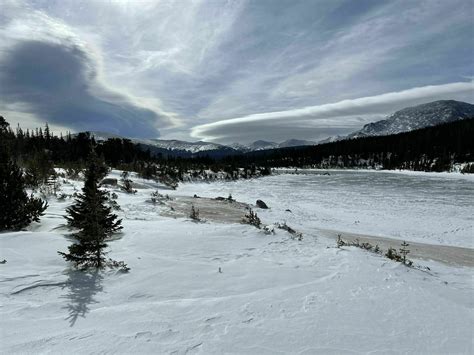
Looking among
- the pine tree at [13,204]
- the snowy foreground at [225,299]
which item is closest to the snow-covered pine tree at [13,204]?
the pine tree at [13,204]

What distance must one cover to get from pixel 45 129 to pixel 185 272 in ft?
274

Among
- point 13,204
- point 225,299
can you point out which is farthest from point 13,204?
point 225,299

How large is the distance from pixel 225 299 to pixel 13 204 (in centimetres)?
646

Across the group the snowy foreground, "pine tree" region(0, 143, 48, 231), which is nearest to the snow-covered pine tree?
"pine tree" region(0, 143, 48, 231)

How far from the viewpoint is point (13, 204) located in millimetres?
7730

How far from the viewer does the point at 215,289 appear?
5.02 metres

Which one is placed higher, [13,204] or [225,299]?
[13,204]

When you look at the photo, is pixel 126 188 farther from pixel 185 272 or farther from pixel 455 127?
pixel 455 127

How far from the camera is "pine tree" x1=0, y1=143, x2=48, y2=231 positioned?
7.54m

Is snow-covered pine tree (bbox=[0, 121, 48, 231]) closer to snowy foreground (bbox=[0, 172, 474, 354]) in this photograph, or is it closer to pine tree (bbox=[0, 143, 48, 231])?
pine tree (bbox=[0, 143, 48, 231])

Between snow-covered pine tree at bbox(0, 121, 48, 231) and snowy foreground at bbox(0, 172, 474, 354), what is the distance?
0.41 meters

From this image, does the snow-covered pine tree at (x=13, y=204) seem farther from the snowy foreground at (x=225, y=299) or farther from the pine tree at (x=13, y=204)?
the snowy foreground at (x=225, y=299)

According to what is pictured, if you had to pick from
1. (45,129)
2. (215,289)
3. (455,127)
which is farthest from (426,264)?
(455,127)

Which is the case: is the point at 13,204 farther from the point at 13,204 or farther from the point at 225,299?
the point at 225,299
